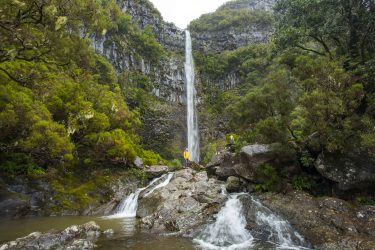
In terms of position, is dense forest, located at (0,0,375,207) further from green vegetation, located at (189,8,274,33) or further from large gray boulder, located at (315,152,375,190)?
green vegetation, located at (189,8,274,33)

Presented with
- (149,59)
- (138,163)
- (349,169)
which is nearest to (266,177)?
(349,169)

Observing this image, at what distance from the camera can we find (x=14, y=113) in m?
16.0

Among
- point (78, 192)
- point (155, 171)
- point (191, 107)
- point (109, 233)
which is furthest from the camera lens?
point (191, 107)

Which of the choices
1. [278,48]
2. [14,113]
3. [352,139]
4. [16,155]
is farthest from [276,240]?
[16,155]

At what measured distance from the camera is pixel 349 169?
1285cm

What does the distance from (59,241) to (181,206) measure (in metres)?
5.36

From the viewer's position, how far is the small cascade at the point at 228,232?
11036mm

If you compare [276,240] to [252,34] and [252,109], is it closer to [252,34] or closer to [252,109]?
[252,109]

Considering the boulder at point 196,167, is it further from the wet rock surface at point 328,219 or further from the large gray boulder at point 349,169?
the large gray boulder at point 349,169

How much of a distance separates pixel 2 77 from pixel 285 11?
15.5 m

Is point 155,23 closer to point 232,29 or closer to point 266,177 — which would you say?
point 232,29

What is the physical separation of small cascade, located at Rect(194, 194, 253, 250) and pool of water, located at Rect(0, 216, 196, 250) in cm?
68

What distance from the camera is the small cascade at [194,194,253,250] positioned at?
11.0m

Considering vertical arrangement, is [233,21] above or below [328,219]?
above
